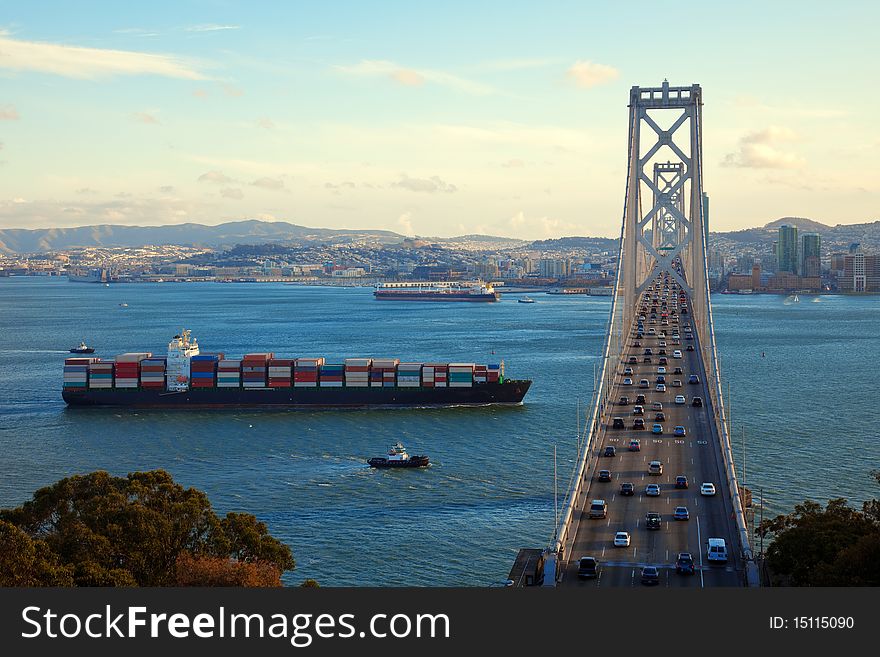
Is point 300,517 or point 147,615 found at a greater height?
point 147,615

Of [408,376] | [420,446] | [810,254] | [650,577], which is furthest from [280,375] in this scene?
[810,254]

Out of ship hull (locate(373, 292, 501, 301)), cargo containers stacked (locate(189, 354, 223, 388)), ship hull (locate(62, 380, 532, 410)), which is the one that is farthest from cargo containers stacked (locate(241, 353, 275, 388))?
ship hull (locate(373, 292, 501, 301))

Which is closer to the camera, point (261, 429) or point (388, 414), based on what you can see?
point (261, 429)

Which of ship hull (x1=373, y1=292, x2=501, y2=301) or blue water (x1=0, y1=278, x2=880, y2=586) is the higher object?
ship hull (x1=373, y1=292, x2=501, y2=301)

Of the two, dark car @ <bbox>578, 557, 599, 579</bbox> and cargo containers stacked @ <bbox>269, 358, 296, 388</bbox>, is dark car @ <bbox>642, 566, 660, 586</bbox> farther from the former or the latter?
cargo containers stacked @ <bbox>269, 358, 296, 388</bbox>

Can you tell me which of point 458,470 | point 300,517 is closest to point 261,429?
point 458,470

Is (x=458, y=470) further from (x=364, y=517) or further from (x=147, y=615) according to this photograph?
(x=147, y=615)

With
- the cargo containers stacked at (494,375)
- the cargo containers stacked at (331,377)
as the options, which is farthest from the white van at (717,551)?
the cargo containers stacked at (331,377)
